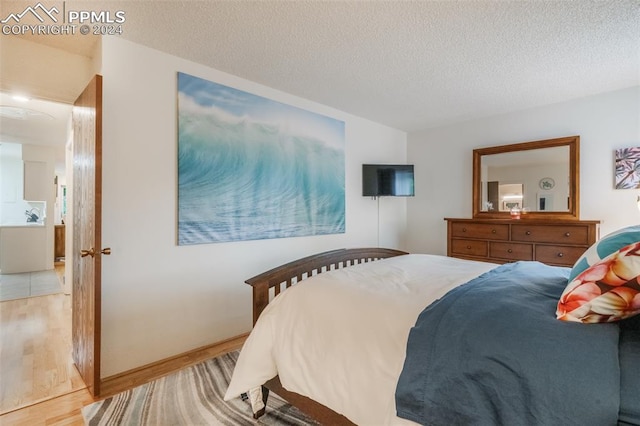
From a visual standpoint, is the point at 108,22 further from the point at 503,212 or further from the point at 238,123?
the point at 503,212

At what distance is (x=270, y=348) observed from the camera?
1.53 metres

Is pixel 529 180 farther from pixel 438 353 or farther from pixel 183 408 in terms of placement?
pixel 183 408

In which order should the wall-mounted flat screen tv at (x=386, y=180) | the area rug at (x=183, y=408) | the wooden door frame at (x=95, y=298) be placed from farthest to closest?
the wall-mounted flat screen tv at (x=386, y=180) → the wooden door frame at (x=95, y=298) → the area rug at (x=183, y=408)

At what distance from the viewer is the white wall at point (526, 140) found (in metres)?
2.99

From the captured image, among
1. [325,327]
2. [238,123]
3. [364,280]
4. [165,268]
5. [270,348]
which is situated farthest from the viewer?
[238,123]

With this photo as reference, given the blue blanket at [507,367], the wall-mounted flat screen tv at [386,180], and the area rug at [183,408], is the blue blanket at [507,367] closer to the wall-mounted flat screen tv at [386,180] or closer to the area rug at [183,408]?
the area rug at [183,408]

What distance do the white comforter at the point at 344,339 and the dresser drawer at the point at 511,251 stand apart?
6.47 ft

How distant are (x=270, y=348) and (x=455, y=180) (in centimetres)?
365

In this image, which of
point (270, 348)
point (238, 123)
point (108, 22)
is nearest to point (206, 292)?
point (270, 348)

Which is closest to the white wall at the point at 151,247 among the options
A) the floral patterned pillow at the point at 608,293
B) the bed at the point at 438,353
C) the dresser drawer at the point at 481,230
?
the bed at the point at 438,353

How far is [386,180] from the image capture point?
4098 mm

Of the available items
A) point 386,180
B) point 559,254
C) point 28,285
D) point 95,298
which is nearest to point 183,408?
point 95,298

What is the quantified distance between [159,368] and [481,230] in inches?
142

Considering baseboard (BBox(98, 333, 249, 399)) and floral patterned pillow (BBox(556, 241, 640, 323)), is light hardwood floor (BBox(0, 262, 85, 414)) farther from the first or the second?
floral patterned pillow (BBox(556, 241, 640, 323))
